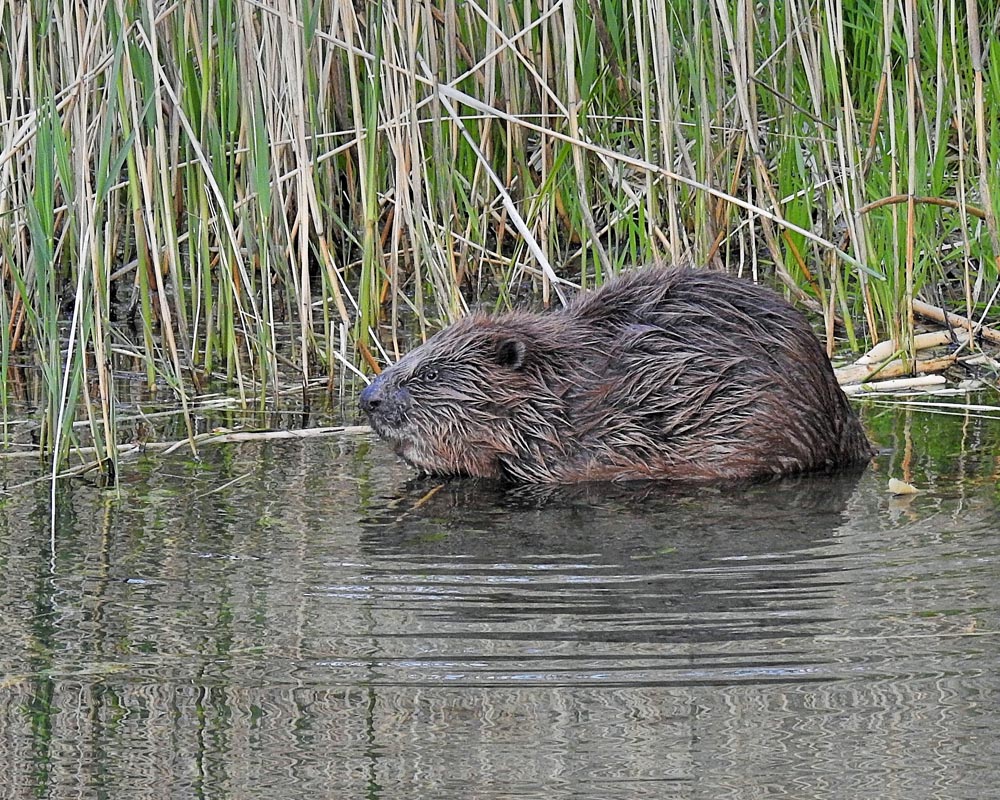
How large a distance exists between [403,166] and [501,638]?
2022 mm

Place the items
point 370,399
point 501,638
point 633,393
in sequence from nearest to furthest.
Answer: point 501,638, point 633,393, point 370,399

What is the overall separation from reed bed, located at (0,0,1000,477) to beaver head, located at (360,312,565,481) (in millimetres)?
368

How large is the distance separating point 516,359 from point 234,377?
1077 millimetres

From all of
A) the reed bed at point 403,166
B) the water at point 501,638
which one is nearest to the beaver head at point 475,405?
the water at point 501,638

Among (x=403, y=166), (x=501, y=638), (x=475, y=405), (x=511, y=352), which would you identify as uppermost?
(x=403, y=166)

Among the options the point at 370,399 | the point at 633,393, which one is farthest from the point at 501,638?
the point at 370,399

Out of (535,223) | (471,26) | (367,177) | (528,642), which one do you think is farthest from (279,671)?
(471,26)

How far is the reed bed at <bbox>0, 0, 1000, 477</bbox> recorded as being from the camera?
396 cm

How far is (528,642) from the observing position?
2576mm

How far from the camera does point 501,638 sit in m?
2.60

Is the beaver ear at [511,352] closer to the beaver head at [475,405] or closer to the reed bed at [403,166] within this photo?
the beaver head at [475,405]

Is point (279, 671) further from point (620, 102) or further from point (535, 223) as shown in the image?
point (620, 102)

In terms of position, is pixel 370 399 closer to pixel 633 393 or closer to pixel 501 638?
pixel 633 393

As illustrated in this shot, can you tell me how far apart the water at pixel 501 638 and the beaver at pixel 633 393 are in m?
0.13
